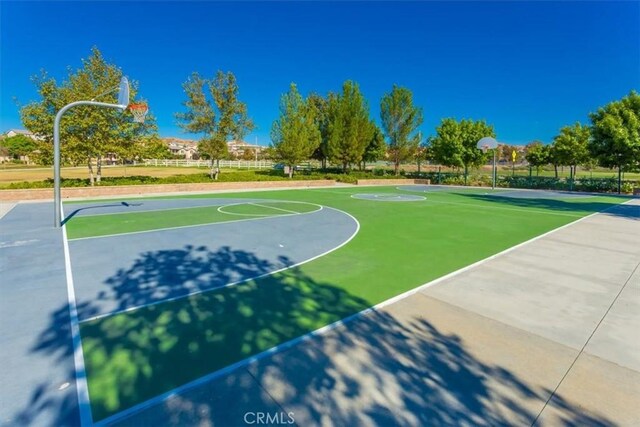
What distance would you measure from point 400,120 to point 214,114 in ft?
68.8

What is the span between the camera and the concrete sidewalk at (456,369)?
8.80 feet

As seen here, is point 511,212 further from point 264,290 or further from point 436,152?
point 436,152

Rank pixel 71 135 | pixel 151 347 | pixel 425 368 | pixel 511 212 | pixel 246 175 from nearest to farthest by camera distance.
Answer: pixel 425 368 → pixel 151 347 → pixel 511 212 → pixel 71 135 → pixel 246 175

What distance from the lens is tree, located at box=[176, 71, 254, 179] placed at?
25.0 meters

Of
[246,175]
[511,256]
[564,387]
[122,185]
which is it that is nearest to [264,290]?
[564,387]

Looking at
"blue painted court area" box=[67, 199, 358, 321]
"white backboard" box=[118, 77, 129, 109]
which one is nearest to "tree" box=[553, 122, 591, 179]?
"blue painted court area" box=[67, 199, 358, 321]

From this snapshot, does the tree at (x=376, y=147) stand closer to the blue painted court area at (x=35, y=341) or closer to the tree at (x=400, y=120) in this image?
the tree at (x=400, y=120)

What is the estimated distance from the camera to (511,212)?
47.9 ft

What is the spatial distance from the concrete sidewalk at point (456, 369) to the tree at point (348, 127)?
30.0 meters

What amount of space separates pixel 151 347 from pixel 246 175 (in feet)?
81.2

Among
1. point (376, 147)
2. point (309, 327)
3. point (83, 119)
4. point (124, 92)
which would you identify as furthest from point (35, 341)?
point (376, 147)

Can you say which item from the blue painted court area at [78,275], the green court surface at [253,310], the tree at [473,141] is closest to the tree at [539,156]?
the tree at [473,141]

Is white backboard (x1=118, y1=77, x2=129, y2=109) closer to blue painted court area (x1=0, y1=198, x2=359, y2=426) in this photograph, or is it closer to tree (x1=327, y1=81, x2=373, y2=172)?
blue painted court area (x1=0, y1=198, x2=359, y2=426)

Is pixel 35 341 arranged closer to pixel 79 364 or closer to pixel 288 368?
pixel 79 364
